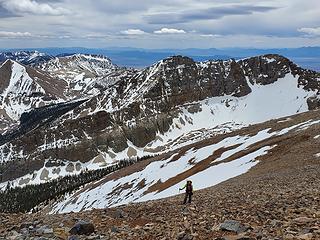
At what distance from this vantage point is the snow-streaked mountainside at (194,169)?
77500mm

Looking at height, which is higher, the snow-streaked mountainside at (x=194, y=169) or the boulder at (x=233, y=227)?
the boulder at (x=233, y=227)

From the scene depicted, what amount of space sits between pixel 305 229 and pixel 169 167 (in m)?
99.3

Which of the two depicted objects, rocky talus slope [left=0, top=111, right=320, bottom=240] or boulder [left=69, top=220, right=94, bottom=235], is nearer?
rocky talus slope [left=0, top=111, right=320, bottom=240]

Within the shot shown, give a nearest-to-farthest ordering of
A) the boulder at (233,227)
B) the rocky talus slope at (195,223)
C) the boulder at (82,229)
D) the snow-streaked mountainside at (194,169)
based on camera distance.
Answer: the rocky talus slope at (195,223)
the boulder at (233,227)
the boulder at (82,229)
the snow-streaked mountainside at (194,169)

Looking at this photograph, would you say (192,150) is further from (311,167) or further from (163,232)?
(163,232)

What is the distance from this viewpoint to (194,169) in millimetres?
94938

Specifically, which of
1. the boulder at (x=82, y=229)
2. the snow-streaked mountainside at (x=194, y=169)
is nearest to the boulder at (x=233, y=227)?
the boulder at (x=82, y=229)

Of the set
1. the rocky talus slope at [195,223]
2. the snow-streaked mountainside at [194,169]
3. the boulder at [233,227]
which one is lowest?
the snow-streaked mountainside at [194,169]

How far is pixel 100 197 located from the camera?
4818 inches

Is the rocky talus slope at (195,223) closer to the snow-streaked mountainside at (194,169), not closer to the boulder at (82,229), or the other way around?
the boulder at (82,229)

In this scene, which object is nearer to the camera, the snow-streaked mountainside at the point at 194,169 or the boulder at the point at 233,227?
the boulder at the point at 233,227

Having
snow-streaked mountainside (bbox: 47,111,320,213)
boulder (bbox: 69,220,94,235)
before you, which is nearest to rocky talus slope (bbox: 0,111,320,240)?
boulder (bbox: 69,220,94,235)

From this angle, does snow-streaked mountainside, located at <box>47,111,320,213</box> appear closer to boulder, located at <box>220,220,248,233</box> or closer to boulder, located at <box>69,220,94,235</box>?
boulder, located at <box>220,220,248,233</box>

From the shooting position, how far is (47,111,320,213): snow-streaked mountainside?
3051 inches
